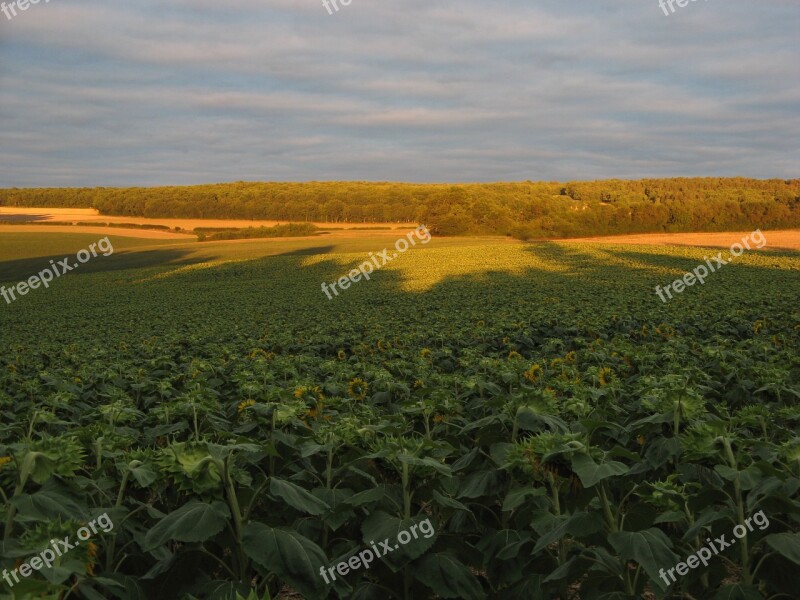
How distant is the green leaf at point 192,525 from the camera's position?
8.80 feet

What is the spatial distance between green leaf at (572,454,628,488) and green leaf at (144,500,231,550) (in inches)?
51.4

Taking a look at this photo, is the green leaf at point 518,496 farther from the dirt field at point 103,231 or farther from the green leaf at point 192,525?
the dirt field at point 103,231

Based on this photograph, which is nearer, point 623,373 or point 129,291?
point 623,373

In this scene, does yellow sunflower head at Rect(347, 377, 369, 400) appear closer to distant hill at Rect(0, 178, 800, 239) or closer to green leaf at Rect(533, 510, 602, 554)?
green leaf at Rect(533, 510, 602, 554)

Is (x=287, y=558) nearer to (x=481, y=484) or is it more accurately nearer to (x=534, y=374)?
(x=481, y=484)

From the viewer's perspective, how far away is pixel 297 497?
2.96 meters

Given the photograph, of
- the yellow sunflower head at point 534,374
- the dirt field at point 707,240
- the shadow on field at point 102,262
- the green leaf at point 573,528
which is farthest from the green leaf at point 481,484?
the dirt field at point 707,240

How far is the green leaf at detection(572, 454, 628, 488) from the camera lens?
2.74m

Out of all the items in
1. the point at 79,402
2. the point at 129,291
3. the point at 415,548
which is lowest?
the point at 129,291

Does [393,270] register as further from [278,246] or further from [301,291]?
[278,246]

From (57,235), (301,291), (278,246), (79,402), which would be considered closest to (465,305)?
(301,291)

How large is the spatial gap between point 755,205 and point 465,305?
76.8m

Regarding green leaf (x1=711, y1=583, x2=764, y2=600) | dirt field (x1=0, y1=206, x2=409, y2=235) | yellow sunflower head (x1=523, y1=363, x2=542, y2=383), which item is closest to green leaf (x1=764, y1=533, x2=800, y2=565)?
green leaf (x1=711, y1=583, x2=764, y2=600)

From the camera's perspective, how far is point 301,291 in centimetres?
3347
